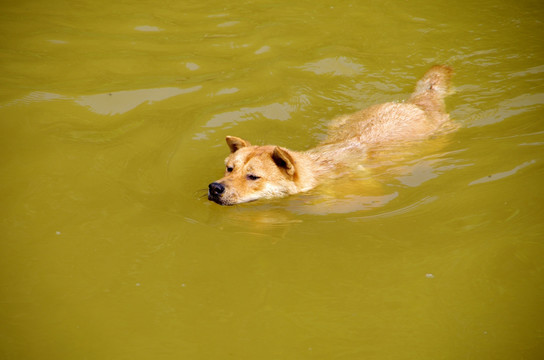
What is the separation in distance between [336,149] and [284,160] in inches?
41.9

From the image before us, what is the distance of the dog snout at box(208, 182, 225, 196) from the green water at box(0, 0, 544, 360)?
0.19 m

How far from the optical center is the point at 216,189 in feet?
17.5

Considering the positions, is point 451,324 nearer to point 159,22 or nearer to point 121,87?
point 121,87

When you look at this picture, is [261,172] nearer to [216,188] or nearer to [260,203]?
[260,203]

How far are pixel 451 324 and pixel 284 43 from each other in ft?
22.3

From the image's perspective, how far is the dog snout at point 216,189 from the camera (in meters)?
5.32

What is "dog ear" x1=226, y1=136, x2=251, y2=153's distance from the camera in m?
5.94

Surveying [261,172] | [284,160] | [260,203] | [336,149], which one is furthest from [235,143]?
[336,149]

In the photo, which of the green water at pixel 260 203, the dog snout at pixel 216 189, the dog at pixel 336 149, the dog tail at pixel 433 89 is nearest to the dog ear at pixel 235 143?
the dog at pixel 336 149

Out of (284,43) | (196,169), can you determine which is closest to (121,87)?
(196,169)

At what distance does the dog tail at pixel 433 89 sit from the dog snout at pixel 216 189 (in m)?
3.66

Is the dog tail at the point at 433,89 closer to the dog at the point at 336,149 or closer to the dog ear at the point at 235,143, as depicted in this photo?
the dog at the point at 336,149

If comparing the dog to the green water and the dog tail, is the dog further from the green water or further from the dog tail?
the green water

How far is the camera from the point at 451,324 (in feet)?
11.7
